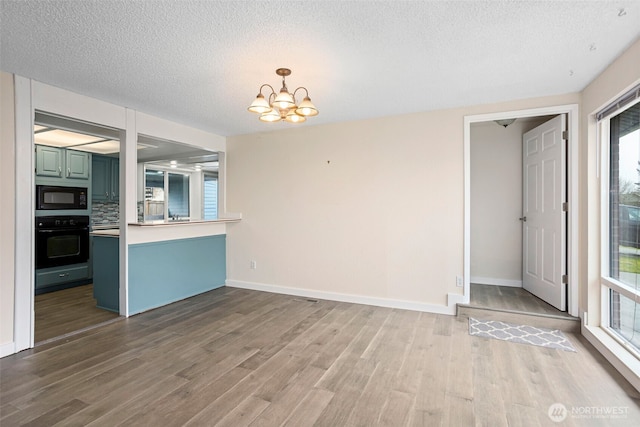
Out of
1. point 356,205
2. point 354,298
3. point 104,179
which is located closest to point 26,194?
point 104,179

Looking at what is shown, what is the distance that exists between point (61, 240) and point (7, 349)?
8.28 feet

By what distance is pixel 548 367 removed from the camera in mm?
2477

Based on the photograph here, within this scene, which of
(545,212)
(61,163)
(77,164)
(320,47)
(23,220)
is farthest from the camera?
(77,164)

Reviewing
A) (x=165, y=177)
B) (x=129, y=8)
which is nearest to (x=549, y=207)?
(x=129, y=8)

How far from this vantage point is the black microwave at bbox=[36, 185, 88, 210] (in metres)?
4.58

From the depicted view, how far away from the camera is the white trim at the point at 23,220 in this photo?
276cm

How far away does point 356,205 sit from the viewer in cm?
424

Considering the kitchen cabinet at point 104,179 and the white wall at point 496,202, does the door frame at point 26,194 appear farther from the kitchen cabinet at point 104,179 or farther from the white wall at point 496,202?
the white wall at point 496,202

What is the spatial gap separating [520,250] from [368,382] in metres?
3.41

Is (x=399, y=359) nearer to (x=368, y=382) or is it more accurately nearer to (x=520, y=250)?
(x=368, y=382)

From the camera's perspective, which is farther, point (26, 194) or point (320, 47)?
point (26, 194)

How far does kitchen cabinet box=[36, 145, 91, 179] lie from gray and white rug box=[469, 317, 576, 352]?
5.97 metres

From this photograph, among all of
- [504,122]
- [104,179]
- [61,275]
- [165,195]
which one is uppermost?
[504,122]

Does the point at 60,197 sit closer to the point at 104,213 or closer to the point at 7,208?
the point at 104,213
